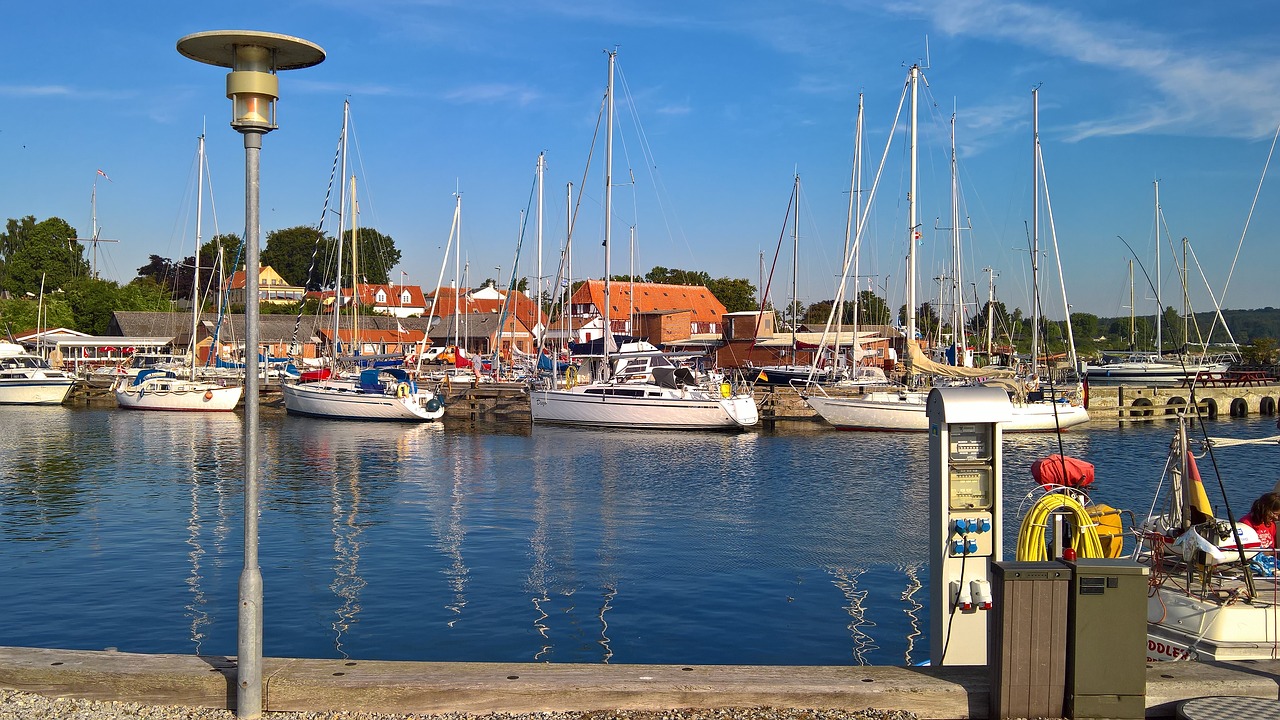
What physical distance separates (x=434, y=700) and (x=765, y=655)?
681 cm

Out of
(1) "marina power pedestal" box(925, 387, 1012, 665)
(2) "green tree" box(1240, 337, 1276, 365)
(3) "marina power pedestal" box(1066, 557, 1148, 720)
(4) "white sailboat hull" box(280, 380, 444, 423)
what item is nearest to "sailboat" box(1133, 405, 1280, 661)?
(1) "marina power pedestal" box(925, 387, 1012, 665)

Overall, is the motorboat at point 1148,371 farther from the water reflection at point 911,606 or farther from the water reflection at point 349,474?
the water reflection at point 911,606

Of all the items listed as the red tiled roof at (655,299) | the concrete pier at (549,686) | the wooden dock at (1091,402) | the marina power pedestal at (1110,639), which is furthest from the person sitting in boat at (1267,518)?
the red tiled roof at (655,299)

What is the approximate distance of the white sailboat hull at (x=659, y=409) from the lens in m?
46.0

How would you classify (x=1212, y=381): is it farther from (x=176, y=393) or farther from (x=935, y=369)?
(x=176, y=393)

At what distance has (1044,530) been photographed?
9.26m

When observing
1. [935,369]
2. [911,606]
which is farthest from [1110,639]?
[935,369]

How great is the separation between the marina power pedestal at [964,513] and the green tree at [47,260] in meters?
113

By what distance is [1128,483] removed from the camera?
30172mm

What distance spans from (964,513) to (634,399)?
3806cm

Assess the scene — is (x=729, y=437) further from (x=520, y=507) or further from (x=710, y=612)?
(x=710, y=612)

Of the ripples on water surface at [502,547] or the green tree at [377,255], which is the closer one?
the ripples on water surface at [502,547]

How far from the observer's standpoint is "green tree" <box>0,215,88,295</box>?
106 m

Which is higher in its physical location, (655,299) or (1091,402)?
(655,299)
